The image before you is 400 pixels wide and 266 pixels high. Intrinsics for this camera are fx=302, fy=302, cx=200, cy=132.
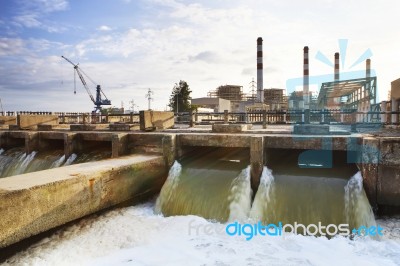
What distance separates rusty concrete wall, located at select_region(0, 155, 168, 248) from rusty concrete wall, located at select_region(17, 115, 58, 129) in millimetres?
9675

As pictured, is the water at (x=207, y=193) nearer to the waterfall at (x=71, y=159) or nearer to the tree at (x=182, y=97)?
the waterfall at (x=71, y=159)

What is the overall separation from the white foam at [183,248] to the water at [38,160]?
4341 mm

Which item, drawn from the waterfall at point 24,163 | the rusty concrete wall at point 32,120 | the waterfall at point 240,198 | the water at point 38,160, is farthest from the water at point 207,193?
the rusty concrete wall at point 32,120

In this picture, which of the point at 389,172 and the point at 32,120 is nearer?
the point at 389,172

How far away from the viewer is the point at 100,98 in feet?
236

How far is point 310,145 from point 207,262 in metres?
4.13

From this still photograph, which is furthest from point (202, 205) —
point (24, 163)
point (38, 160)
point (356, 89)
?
point (356, 89)

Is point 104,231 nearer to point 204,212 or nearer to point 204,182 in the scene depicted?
point 204,212

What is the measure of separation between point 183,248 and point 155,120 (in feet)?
25.9

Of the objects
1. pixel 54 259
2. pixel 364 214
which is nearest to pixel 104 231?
pixel 54 259

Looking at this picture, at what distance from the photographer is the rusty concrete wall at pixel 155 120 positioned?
39.5 ft

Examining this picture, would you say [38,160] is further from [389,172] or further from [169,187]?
[389,172]

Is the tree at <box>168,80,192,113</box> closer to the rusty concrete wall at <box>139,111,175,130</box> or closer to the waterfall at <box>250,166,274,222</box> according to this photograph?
the rusty concrete wall at <box>139,111,175,130</box>

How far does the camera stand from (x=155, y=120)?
42.3 ft
